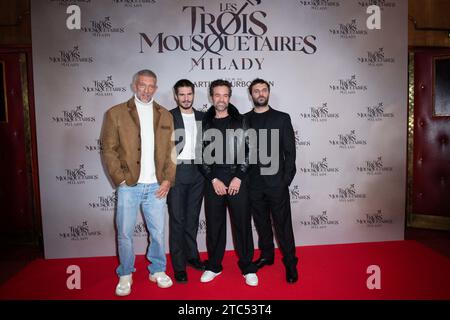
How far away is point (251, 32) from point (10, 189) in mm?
3408

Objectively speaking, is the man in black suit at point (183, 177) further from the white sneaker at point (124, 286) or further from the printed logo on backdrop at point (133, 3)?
the printed logo on backdrop at point (133, 3)

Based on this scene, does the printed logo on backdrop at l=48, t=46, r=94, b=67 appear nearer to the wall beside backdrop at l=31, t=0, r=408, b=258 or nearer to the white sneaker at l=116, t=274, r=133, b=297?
the wall beside backdrop at l=31, t=0, r=408, b=258

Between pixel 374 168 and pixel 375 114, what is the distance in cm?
62

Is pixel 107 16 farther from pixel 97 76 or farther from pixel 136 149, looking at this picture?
pixel 136 149

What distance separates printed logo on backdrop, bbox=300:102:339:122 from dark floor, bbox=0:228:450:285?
1833mm

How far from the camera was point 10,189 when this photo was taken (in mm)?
4023

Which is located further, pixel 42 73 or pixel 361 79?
pixel 361 79

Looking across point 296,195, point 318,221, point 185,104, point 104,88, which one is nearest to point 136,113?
point 185,104

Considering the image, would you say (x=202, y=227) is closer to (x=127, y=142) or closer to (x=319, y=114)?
(x=127, y=142)

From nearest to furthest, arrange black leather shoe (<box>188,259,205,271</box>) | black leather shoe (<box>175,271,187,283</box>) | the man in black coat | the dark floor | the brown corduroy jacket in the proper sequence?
the brown corduroy jacket, the man in black coat, black leather shoe (<box>175,271,187,283</box>), black leather shoe (<box>188,259,205,271</box>), the dark floor

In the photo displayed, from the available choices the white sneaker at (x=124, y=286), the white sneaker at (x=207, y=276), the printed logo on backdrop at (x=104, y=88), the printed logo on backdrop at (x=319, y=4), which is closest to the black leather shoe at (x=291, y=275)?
the white sneaker at (x=207, y=276)

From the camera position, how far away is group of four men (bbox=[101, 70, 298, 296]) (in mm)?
2689

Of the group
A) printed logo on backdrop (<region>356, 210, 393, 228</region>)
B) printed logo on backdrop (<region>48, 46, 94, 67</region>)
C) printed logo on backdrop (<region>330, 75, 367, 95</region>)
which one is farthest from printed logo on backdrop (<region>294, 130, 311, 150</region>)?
printed logo on backdrop (<region>48, 46, 94, 67</region>)

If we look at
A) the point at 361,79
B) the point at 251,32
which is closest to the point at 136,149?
the point at 251,32
